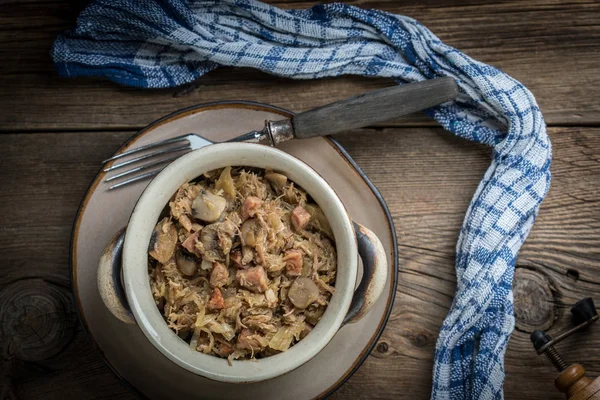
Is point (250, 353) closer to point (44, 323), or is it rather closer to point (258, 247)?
point (258, 247)

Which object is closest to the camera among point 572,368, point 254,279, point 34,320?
point 254,279

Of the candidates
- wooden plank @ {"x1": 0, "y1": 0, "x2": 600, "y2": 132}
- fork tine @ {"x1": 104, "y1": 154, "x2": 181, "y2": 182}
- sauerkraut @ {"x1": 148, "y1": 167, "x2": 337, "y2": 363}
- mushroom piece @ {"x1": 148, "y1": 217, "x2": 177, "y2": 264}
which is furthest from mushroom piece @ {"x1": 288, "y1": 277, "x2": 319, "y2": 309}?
wooden plank @ {"x1": 0, "y1": 0, "x2": 600, "y2": 132}

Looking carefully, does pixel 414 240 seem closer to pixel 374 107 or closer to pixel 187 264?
pixel 374 107

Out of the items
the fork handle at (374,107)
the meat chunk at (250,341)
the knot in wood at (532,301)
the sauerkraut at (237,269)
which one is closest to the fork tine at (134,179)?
the sauerkraut at (237,269)

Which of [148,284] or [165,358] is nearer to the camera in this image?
[148,284]

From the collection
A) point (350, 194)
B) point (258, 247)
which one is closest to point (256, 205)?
point (258, 247)

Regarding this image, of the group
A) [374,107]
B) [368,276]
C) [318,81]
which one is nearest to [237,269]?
[368,276]

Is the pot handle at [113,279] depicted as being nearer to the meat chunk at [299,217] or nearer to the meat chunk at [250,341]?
the meat chunk at [250,341]

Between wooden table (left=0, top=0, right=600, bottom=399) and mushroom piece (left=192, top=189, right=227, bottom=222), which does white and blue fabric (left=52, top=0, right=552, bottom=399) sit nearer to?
wooden table (left=0, top=0, right=600, bottom=399)
